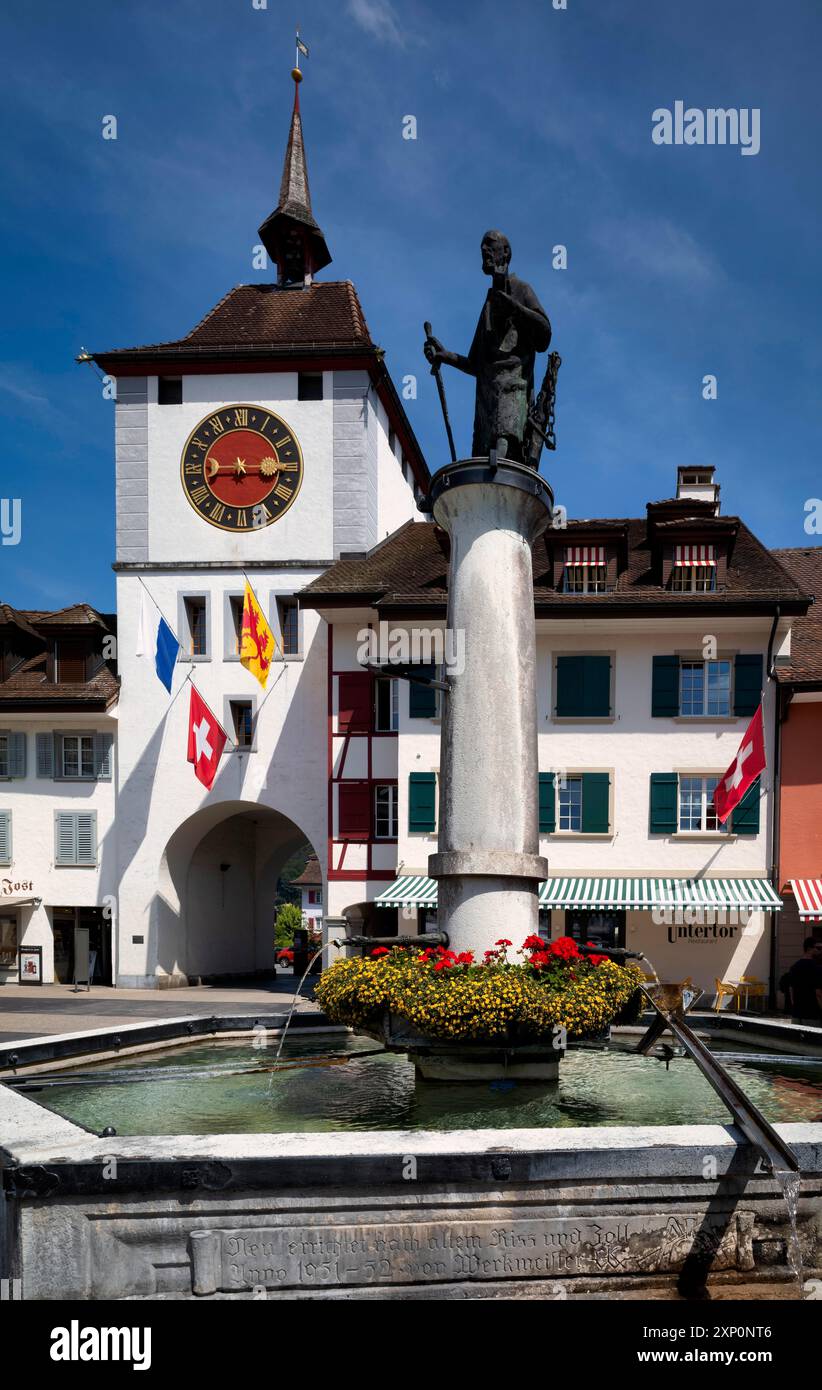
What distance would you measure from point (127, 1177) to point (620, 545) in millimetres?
24022

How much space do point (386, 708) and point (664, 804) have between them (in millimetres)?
7684

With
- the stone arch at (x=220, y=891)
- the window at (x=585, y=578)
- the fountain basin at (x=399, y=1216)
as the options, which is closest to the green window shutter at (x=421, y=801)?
the stone arch at (x=220, y=891)

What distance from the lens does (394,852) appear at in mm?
28531

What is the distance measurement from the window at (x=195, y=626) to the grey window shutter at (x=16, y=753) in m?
5.82

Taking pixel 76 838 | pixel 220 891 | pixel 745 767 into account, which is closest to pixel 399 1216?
pixel 745 767

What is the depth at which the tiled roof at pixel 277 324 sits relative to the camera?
31.4m

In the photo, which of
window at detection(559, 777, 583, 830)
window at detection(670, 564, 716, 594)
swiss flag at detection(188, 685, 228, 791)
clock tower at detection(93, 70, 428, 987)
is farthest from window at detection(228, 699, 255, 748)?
window at detection(670, 564, 716, 594)

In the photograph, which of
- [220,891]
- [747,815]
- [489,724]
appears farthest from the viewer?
[220,891]

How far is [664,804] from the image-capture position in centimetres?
2612

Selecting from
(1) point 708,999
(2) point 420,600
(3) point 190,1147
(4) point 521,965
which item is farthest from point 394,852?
(3) point 190,1147

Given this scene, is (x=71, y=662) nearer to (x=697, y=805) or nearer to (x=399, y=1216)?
(x=697, y=805)

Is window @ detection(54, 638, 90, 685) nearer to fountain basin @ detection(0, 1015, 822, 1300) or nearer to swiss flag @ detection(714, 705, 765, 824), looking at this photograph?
swiss flag @ detection(714, 705, 765, 824)

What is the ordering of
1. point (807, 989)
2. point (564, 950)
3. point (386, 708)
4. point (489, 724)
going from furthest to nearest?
point (386, 708), point (807, 989), point (489, 724), point (564, 950)
